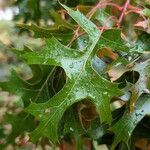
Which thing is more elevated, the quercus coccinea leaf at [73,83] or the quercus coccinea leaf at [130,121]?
the quercus coccinea leaf at [73,83]

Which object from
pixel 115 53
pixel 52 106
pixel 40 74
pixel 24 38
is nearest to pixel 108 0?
pixel 115 53

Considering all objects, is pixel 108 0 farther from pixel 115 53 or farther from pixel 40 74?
pixel 40 74

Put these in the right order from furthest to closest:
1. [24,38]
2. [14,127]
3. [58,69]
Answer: [24,38]
[14,127]
[58,69]

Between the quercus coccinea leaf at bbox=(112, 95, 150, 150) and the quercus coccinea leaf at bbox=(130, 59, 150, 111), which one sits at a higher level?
the quercus coccinea leaf at bbox=(130, 59, 150, 111)

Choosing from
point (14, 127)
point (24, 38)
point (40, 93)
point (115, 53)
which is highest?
point (24, 38)

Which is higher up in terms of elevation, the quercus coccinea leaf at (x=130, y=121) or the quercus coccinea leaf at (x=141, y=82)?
the quercus coccinea leaf at (x=141, y=82)

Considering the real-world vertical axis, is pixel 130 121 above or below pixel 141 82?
below

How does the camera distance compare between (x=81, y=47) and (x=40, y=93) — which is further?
(x=40, y=93)

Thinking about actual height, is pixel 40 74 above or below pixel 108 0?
below
